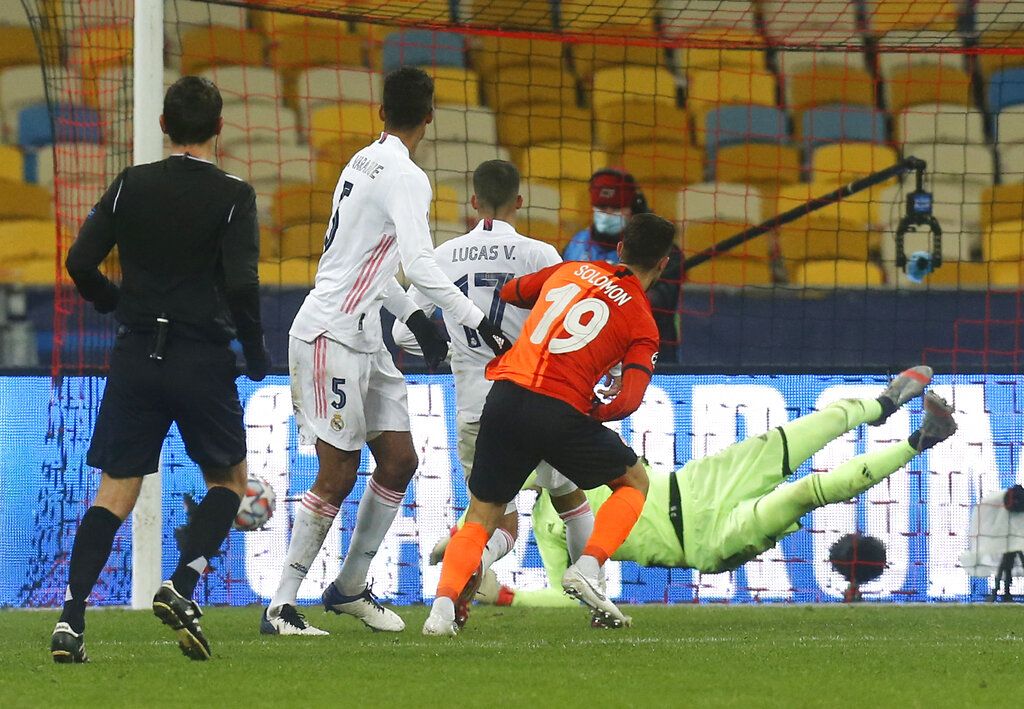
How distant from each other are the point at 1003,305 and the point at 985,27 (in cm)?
258

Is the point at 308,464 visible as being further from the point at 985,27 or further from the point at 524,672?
the point at 985,27

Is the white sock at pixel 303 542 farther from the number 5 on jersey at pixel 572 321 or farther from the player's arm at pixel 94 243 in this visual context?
the player's arm at pixel 94 243

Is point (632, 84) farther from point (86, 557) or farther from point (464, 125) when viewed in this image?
point (86, 557)

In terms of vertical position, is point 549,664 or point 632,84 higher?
point 632,84

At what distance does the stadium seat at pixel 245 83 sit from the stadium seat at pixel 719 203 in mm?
3048

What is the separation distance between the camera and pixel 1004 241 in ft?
40.5

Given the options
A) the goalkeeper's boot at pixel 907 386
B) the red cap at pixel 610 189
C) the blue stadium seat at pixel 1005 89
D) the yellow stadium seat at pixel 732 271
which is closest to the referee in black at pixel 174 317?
the goalkeeper's boot at pixel 907 386

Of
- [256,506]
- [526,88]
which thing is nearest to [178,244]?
[256,506]

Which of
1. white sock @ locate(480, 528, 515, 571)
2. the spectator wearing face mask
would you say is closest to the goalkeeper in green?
white sock @ locate(480, 528, 515, 571)

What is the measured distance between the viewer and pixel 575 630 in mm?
6598

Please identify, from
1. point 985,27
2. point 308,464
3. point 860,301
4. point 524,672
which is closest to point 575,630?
point 524,672

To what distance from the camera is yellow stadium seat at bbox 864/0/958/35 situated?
11000mm

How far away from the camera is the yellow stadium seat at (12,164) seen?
11.9 m

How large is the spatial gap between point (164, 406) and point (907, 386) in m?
4.03
